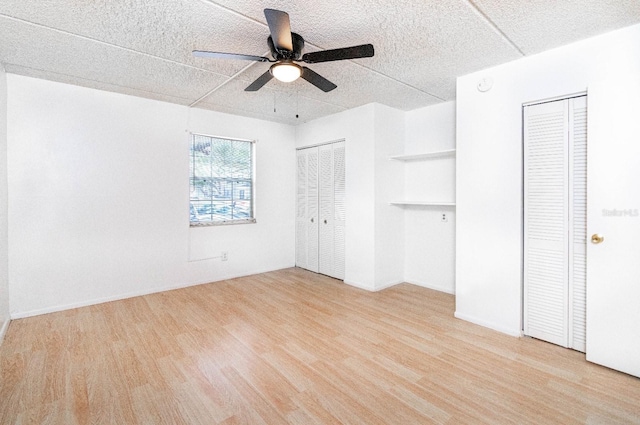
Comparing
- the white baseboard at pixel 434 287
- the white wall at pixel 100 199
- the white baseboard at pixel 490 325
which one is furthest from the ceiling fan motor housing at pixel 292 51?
the white baseboard at pixel 434 287

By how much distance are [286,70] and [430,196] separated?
287 cm

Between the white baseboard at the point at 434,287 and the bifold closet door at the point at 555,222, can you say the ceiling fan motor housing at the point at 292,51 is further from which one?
the white baseboard at the point at 434,287

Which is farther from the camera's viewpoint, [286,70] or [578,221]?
[578,221]

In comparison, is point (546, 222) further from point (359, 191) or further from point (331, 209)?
point (331, 209)

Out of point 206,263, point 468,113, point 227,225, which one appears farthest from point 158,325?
point 468,113

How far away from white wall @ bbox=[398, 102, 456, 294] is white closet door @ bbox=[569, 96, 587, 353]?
155 cm

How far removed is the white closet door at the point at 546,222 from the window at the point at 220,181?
12.4 ft

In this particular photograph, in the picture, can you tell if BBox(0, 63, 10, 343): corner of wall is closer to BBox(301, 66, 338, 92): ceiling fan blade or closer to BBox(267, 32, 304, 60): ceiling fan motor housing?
BBox(267, 32, 304, 60): ceiling fan motor housing

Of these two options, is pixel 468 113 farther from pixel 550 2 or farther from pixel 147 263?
pixel 147 263

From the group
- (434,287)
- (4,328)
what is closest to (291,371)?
(434,287)

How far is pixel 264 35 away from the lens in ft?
7.82

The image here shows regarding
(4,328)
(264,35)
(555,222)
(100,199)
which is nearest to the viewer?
(264,35)

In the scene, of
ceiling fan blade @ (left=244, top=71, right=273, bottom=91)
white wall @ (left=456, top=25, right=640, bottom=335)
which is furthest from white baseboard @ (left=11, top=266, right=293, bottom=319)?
white wall @ (left=456, top=25, right=640, bottom=335)

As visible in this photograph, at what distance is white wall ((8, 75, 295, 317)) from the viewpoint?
10.8ft
